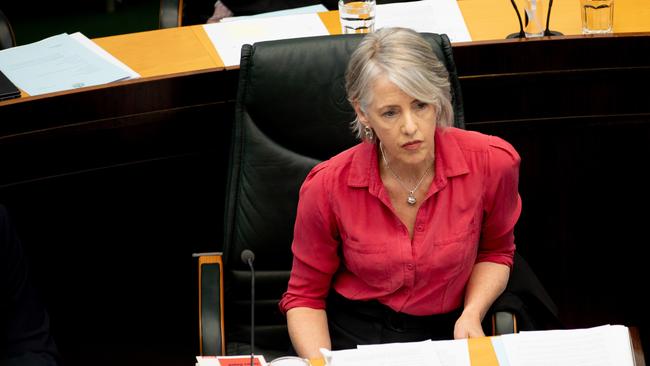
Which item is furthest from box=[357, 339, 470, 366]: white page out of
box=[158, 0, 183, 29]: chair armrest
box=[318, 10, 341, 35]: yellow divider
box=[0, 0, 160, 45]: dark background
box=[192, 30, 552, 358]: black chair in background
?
box=[0, 0, 160, 45]: dark background

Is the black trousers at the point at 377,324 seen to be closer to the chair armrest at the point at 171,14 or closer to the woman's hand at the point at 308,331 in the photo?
the woman's hand at the point at 308,331

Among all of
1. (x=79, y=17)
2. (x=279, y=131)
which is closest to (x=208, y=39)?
(x=279, y=131)

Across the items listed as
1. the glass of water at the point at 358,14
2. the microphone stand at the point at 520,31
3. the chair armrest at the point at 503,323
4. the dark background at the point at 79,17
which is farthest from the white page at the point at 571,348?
the dark background at the point at 79,17

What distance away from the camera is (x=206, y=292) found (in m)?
2.24

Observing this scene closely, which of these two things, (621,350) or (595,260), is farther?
(595,260)

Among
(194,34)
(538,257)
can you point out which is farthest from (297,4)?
(538,257)

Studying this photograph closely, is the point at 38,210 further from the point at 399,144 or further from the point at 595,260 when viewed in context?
the point at 595,260

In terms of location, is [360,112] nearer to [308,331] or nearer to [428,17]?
[308,331]

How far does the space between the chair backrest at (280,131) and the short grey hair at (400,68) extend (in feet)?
0.67

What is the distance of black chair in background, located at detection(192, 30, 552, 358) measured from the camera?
228 cm

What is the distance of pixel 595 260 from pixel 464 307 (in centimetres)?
102

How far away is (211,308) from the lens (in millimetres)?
2209

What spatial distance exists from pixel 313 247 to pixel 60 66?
1.05 metres

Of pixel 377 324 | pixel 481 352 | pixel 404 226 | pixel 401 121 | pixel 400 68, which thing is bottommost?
pixel 377 324
